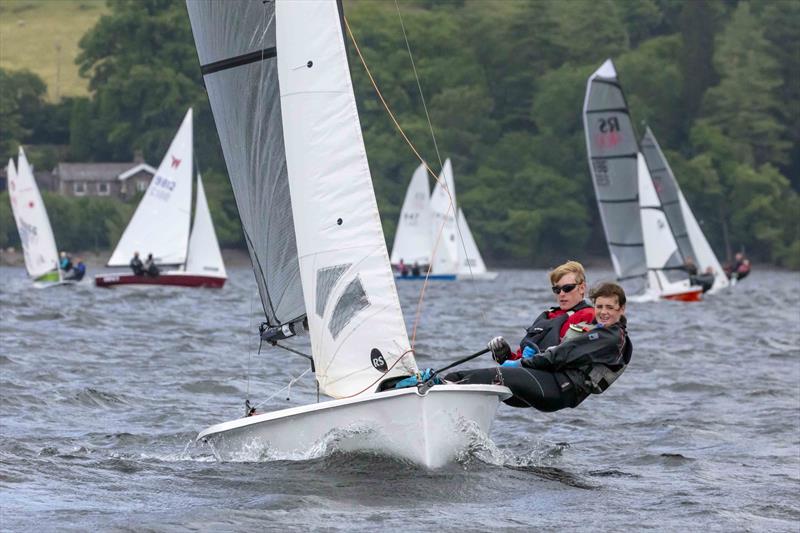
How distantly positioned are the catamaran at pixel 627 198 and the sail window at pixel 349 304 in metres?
25.5

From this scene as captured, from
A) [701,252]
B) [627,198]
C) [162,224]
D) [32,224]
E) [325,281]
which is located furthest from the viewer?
[701,252]

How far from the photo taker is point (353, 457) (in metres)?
9.66

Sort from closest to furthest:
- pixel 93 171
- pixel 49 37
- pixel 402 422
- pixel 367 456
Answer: pixel 402 422
pixel 367 456
pixel 93 171
pixel 49 37

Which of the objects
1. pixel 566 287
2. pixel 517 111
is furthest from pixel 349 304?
pixel 517 111

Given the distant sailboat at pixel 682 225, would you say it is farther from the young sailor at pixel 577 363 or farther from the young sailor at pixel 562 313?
the young sailor at pixel 577 363

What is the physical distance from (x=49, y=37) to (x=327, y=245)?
10788 centimetres

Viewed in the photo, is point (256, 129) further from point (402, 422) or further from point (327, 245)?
point (402, 422)

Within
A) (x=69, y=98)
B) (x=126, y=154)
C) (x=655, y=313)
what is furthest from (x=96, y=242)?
(x=655, y=313)

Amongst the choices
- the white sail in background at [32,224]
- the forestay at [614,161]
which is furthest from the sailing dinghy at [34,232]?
the forestay at [614,161]

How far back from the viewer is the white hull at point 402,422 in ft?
30.6

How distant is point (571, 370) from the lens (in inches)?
373

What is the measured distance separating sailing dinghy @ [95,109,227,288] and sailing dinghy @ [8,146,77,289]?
2.06 m

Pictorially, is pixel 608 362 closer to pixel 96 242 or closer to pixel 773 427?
pixel 773 427

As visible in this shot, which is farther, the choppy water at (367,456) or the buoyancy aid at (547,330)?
the buoyancy aid at (547,330)
